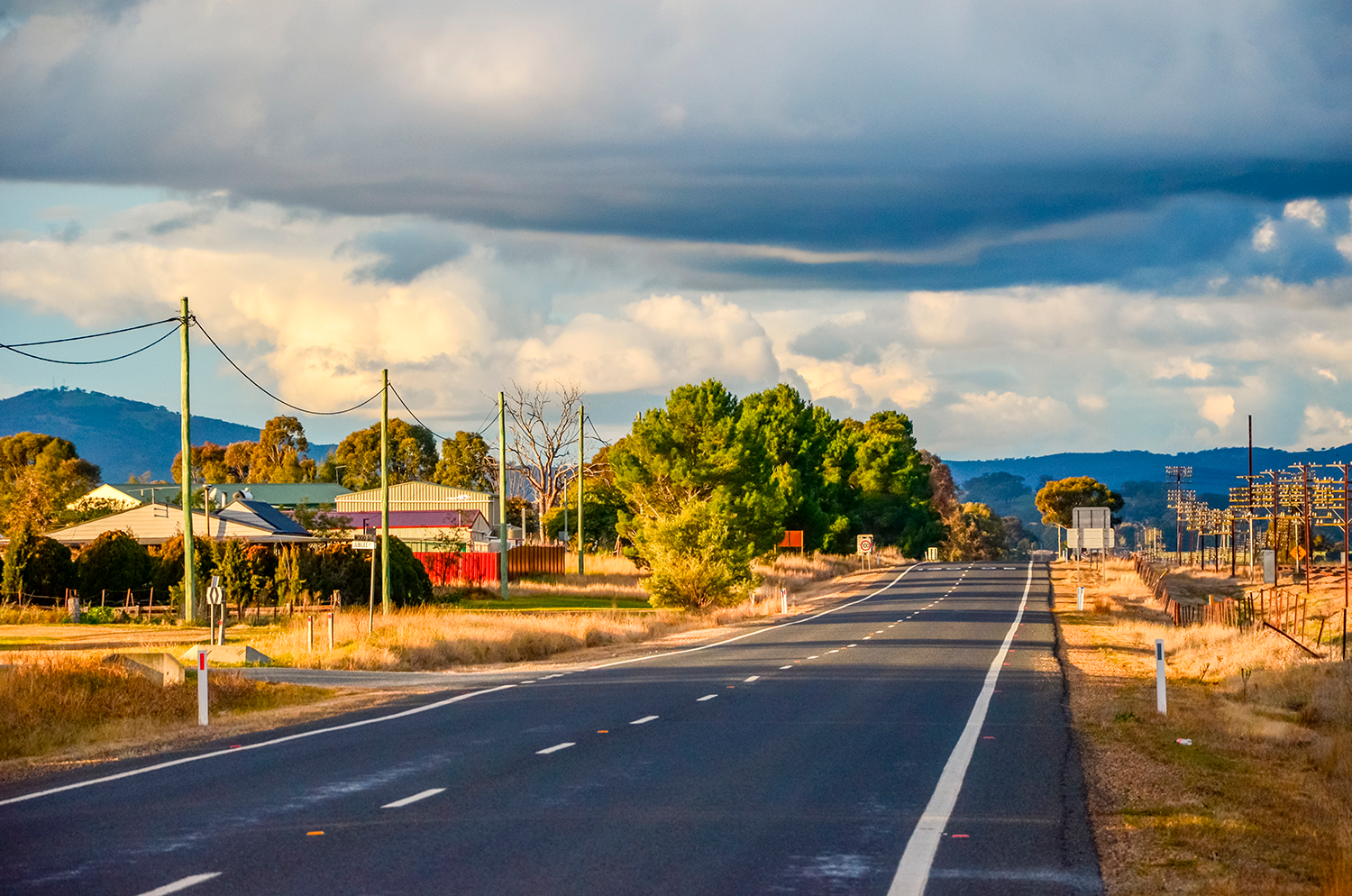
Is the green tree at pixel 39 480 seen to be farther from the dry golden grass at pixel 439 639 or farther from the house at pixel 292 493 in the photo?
the dry golden grass at pixel 439 639

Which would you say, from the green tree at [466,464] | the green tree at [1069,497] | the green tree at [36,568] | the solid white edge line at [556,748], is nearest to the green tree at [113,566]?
the green tree at [36,568]

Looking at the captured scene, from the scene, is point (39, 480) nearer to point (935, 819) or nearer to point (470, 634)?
point (470, 634)

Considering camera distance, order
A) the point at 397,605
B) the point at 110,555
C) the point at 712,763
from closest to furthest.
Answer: the point at 712,763 → the point at 397,605 → the point at 110,555

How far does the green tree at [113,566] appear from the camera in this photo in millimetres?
50812

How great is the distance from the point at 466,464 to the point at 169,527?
71.8 meters

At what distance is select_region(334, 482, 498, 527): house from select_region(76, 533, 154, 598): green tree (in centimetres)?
6128

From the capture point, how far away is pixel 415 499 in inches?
4572

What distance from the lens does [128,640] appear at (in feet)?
115

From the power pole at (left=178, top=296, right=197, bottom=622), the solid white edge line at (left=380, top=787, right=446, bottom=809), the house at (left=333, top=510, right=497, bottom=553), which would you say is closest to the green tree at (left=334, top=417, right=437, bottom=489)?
the house at (left=333, top=510, right=497, bottom=553)

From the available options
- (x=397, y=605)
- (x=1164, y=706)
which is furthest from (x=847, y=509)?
(x=1164, y=706)

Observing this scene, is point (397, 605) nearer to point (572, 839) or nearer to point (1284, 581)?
point (572, 839)

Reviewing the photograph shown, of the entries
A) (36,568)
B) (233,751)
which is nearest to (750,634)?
(233,751)

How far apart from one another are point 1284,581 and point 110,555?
63405mm

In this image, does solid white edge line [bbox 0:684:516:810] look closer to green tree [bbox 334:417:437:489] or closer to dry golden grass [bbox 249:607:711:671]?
dry golden grass [bbox 249:607:711:671]
